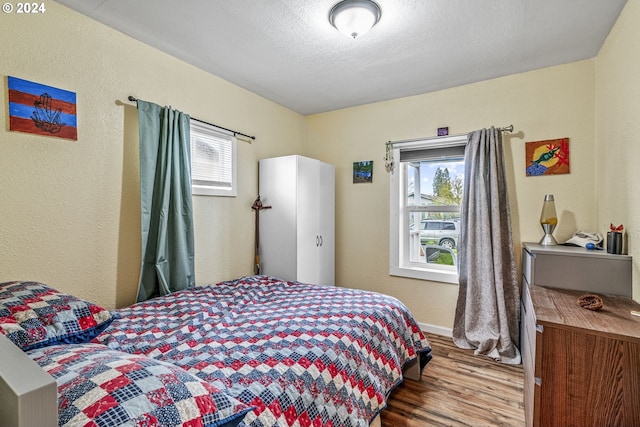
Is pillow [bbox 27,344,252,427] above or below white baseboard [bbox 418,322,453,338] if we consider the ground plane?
above

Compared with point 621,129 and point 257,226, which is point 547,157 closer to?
point 621,129

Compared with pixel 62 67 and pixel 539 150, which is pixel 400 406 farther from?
pixel 62 67

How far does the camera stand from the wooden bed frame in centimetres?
53

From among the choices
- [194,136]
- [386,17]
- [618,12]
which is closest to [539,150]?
[618,12]

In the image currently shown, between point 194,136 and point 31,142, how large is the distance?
115 centimetres

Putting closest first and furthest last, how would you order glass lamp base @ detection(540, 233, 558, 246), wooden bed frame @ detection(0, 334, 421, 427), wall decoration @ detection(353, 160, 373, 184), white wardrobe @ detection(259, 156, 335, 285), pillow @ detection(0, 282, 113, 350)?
1. wooden bed frame @ detection(0, 334, 421, 427)
2. pillow @ detection(0, 282, 113, 350)
3. glass lamp base @ detection(540, 233, 558, 246)
4. white wardrobe @ detection(259, 156, 335, 285)
5. wall decoration @ detection(353, 160, 373, 184)

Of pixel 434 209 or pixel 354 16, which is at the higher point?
pixel 354 16

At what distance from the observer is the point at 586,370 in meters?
1.30

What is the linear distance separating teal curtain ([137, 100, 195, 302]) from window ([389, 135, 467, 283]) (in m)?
2.21

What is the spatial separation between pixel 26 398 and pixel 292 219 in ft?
8.73

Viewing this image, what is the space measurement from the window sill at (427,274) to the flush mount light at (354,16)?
2.44 meters

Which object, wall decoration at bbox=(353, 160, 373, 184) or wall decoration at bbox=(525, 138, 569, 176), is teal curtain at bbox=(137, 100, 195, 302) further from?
wall decoration at bbox=(525, 138, 569, 176)

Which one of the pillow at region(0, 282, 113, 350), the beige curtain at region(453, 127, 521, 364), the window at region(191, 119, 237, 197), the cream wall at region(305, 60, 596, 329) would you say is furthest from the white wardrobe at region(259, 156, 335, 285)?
the pillow at region(0, 282, 113, 350)

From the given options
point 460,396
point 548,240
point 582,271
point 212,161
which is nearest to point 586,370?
point 582,271
